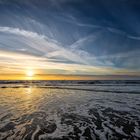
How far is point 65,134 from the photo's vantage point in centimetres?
645

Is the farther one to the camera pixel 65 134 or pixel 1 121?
pixel 1 121

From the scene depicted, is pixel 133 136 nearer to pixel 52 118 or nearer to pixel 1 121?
pixel 52 118

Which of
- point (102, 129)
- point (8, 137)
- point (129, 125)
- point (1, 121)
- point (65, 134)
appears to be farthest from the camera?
point (1, 121)

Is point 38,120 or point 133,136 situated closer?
point 133,136

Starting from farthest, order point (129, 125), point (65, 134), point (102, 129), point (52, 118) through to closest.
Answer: point (52, 118)
point (129, 125)
point (102, 129)
point (65, 134)

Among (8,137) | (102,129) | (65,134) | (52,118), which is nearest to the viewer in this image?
(8,137)

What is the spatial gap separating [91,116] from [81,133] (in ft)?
9.60

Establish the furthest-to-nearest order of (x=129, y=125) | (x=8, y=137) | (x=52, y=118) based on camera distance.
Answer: (x=52, y=118) < (x=129, y=125) < (x=8, y=137)

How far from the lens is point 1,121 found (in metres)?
8.08

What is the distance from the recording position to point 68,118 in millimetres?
8945

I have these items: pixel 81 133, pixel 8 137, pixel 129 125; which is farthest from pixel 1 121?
pixel 129 125

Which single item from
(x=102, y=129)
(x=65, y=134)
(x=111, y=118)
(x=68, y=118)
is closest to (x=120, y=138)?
(x=102, y=129)

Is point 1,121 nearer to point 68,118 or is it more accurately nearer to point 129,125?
point 68,118

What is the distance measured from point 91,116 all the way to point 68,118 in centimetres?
147
